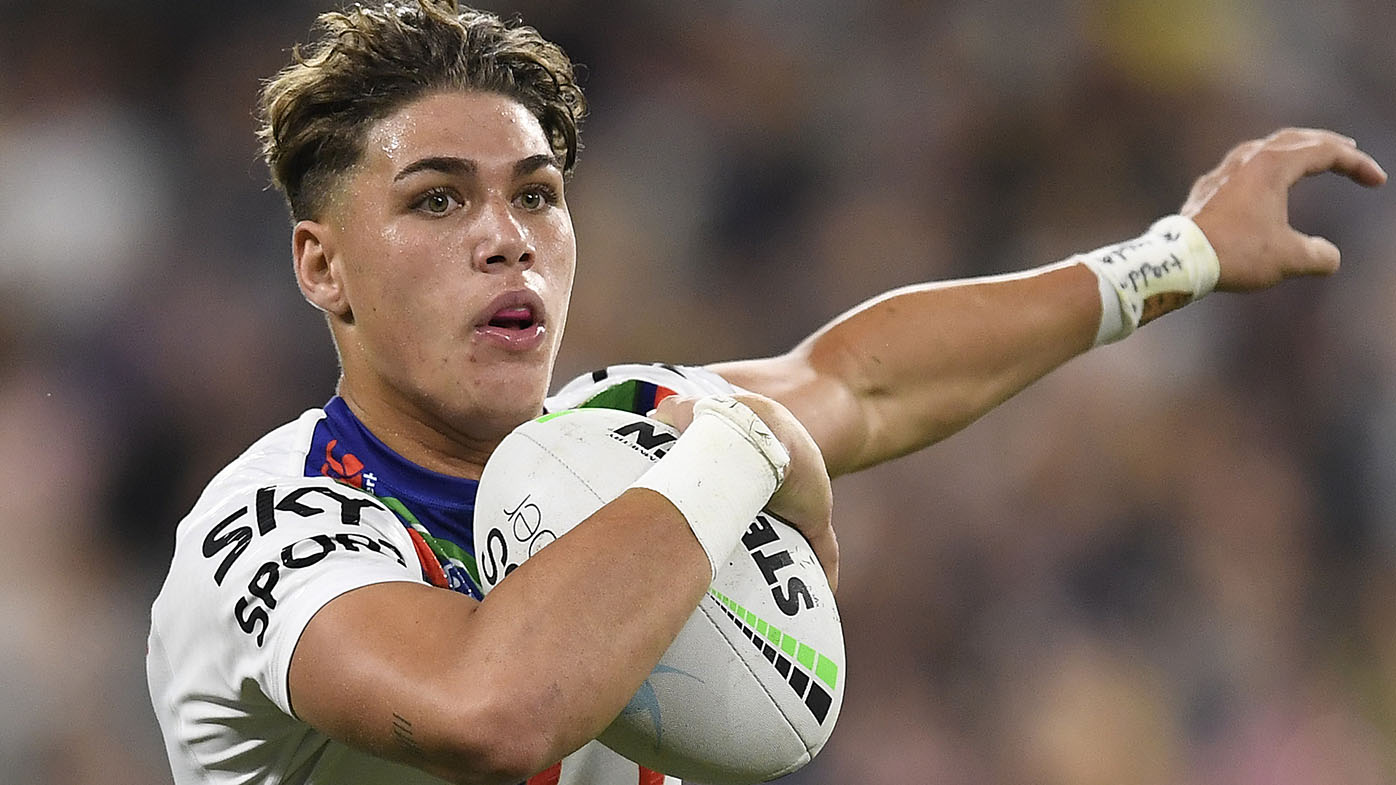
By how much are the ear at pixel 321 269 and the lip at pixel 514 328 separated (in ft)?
0.93

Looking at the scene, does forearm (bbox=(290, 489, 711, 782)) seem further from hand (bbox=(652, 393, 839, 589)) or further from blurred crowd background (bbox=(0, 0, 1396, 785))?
blurred crowd background (bbox=(0, 0, 1396, 785))

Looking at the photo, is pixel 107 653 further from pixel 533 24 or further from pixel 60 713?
pixel 533 24

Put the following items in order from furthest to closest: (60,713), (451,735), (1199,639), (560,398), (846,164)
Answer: (846,164), (1199,639), (60,713), (560,398), (451,735)

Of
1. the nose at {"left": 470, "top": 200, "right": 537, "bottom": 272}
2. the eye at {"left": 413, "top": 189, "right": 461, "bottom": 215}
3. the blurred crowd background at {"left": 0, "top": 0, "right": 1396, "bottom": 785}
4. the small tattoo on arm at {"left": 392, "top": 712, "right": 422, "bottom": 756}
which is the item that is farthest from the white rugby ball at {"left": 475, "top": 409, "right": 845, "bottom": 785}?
the blurred crowd background at {"left": 0, "top": 0, "right": 1396, "bottom": 785}

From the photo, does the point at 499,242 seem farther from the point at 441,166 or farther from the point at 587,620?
the point at 587,620

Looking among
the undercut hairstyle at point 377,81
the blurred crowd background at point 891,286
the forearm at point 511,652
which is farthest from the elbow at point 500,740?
the blurred crowd background at point 891,286

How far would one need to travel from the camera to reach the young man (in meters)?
1.72

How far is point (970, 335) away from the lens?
3029mm

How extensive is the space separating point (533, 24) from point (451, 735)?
14.5 ft

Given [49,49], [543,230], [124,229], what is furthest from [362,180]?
[49,49]

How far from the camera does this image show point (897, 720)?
5.09 m

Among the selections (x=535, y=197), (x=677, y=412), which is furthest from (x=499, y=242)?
(x=677, y=412)

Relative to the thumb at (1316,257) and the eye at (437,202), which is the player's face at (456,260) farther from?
the thumb at (1316,257)

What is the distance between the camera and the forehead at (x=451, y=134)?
2.37 m
